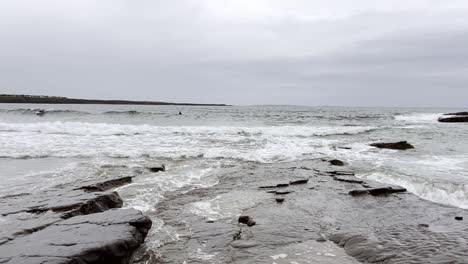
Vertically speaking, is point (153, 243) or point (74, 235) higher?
point (74, 235)

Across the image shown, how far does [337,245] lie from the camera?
518 cm

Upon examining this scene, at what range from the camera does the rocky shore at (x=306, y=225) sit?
4773mm

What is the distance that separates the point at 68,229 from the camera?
487 cm

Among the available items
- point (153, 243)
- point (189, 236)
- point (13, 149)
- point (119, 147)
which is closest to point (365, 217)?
point (189, 236)

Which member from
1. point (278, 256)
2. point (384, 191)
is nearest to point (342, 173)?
point (384, 191)

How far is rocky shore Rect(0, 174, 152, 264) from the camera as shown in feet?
13.3

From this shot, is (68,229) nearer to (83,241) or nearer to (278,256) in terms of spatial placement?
(83,241)

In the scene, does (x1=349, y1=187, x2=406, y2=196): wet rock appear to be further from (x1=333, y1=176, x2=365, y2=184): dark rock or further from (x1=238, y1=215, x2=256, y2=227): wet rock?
(x1=238, y1=215, x2=256, y2=227): wet rock

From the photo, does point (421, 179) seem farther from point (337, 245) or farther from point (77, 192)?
point (77, 192)

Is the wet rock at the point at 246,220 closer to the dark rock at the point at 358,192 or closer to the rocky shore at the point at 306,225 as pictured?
the rocky shore at the point at 306,225

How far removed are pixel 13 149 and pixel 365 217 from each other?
13.6 metres

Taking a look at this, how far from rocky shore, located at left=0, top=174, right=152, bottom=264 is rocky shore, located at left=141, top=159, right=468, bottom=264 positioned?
1.41 ft

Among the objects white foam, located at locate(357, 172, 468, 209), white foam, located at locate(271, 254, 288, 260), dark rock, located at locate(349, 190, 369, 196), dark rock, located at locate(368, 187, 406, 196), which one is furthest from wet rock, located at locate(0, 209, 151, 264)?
white foam, located at locate(357, 172, 468, 209)

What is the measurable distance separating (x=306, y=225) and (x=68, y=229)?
3.54m
